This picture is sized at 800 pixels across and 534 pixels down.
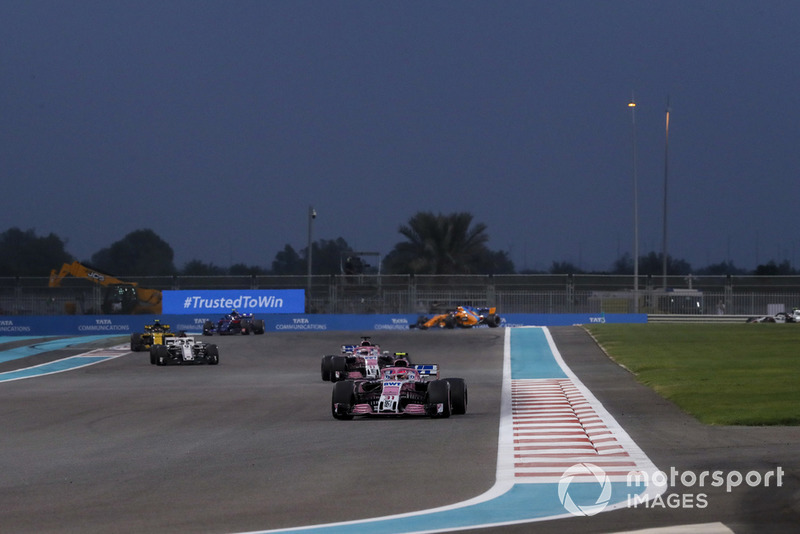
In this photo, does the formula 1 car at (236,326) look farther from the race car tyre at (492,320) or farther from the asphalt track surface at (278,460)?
the asphalt track surface at (278,460)

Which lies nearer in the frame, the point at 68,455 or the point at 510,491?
the point at 510,491

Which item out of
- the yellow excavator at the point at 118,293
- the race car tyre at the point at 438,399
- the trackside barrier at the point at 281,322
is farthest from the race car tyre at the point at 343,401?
the yellow excavator at the point at 118,293

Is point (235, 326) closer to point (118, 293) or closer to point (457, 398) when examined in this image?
point (118, 293)

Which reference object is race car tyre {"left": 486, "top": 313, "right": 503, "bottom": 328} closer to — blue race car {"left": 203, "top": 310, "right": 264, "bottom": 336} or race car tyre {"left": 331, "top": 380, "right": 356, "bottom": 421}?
blue race car {"left": 203, "top": 310, "right": 264, "bottom": 336}

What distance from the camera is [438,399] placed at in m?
16.8

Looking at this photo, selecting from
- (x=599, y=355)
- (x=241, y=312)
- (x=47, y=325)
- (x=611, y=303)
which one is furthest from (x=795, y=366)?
(x=47, y=325)

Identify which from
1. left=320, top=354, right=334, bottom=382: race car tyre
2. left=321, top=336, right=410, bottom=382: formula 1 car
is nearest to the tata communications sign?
left=321, top=336, right=410, bottom=382: formula 1 car

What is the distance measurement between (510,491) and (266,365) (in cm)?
2565

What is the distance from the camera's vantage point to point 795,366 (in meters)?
26.8

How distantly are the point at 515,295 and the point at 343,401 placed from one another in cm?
4280

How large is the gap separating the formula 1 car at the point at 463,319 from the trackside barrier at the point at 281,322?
1696 mm

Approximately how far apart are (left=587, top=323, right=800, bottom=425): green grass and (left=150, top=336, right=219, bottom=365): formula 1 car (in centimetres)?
1326

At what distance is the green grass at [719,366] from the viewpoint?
16.7 meters

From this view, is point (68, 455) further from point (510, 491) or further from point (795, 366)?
point (795, 366)
